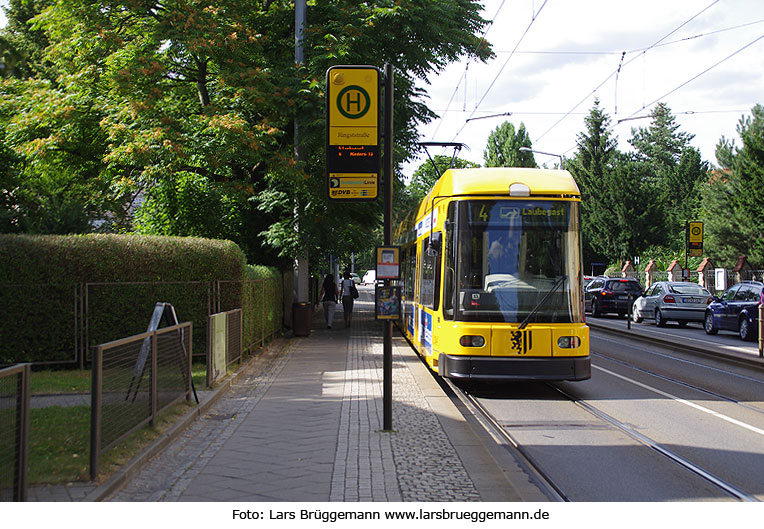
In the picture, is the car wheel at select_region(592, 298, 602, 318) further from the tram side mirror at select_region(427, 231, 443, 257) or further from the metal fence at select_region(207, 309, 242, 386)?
the tram side mirror at select_region(427, 231, 443, 257)

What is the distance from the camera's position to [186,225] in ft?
71.4

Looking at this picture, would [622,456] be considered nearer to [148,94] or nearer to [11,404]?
[11,404]

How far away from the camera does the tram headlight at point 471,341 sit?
1010 cm

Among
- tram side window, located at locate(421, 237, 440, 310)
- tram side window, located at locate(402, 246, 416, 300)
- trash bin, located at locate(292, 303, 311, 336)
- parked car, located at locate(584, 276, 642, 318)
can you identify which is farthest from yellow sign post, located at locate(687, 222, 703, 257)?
tram side window, located at locate(421, 237, 440, 310)

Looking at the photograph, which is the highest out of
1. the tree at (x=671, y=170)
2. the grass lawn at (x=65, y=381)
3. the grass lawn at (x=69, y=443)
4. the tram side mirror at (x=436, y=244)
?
the tree at (x=671, y=170)

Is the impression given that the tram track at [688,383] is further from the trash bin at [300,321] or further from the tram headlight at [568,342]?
the trash bin at [300,321]

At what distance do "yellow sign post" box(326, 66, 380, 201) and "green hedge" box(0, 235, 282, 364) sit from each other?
6.02m

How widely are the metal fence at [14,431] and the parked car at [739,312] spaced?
19.2m

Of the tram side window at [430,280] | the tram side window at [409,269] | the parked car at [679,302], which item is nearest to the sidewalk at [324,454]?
the tram side window at [430,280]

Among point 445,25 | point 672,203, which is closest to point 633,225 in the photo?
point 672,203

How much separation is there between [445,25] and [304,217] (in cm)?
663

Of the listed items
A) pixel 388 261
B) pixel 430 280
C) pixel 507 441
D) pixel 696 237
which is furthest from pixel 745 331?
pixel 388 261

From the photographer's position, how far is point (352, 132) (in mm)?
8016

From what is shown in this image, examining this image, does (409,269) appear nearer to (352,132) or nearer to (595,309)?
(352,132)
